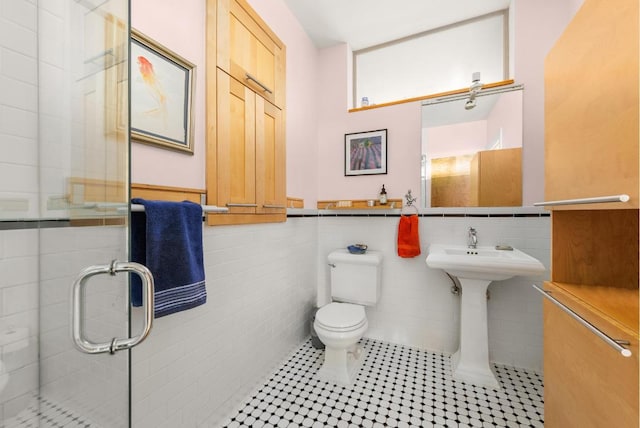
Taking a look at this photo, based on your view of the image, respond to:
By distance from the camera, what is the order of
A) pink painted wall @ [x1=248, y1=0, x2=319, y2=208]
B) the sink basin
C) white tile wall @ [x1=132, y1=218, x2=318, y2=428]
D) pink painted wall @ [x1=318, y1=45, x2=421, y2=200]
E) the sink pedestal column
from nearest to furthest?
1. white tile wall @ [x1=132, y1=218, x2=318, y2=428]
2. the sink basin
3. the sink pedestal column
4. pink painted wall @ [x1=248, y1=0, x2=319, y2=208]
5. pink painted wall @ [x1=318, y1=45, x2=421, y2=200]

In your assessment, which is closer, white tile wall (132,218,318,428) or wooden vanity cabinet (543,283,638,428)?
wooden vanity cabinet (543,283,638,428)

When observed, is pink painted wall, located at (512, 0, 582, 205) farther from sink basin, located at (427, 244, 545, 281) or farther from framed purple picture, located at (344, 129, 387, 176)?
framed purple picture, located at (344, 129, 387, 176)

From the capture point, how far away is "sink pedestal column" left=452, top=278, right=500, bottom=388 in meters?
1.66

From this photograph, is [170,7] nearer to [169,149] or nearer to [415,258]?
[169,149]

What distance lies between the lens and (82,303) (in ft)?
1.74

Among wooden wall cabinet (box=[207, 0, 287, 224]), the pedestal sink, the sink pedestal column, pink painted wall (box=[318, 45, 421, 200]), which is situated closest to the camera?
wooden wall cabinet (box=[207, 0, 287, 224])

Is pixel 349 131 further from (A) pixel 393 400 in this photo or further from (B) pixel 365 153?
(A) pixel 393 400

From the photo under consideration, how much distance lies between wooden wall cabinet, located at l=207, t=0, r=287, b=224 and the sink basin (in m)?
1.14

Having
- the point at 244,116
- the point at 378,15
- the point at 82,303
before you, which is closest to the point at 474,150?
the point at 378,15

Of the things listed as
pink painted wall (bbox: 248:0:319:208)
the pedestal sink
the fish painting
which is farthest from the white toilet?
the fish painting

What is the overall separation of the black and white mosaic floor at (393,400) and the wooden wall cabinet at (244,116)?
41.8 inches

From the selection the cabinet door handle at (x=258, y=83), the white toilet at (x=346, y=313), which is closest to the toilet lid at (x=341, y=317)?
the white toilet at (x=346, y=313)

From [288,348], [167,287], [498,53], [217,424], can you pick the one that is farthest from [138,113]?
[498,53]

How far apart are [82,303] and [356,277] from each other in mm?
1722
